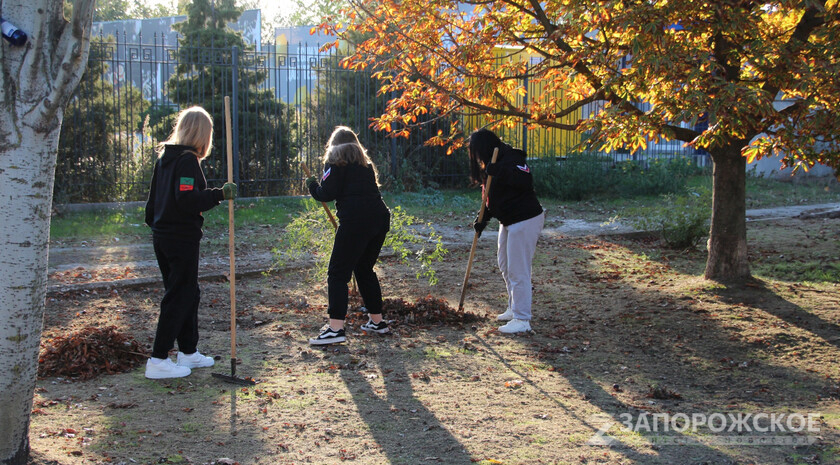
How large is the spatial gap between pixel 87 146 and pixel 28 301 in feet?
32.3

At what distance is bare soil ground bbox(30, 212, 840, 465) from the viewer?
12.8ft

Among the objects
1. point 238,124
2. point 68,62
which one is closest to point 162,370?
point 68,62

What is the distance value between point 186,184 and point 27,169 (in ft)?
5.07

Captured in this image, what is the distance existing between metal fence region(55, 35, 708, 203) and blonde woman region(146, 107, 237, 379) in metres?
6.63

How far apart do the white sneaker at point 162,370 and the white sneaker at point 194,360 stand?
169 millimetres

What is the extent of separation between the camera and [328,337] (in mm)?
5801

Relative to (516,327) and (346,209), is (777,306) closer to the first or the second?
(516,327)

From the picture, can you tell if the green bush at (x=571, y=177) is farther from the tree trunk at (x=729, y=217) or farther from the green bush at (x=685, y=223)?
the tree trunk at (x=729, y=217)

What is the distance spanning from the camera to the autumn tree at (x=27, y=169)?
319 cm

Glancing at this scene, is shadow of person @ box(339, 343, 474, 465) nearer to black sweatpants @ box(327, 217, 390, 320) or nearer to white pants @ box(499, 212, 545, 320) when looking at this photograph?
black sweatpants @ box(327, 217, 390, 320)

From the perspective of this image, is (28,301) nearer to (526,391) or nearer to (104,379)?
(104,379)

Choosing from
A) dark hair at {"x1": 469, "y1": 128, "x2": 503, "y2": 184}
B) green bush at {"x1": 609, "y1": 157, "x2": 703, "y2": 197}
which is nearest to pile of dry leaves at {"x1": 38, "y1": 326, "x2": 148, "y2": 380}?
dark hair at {"x1": 469, "y1": 128, "x2": 503, "y2": 184}

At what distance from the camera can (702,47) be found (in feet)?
20.5

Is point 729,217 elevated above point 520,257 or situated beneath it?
elevated above
